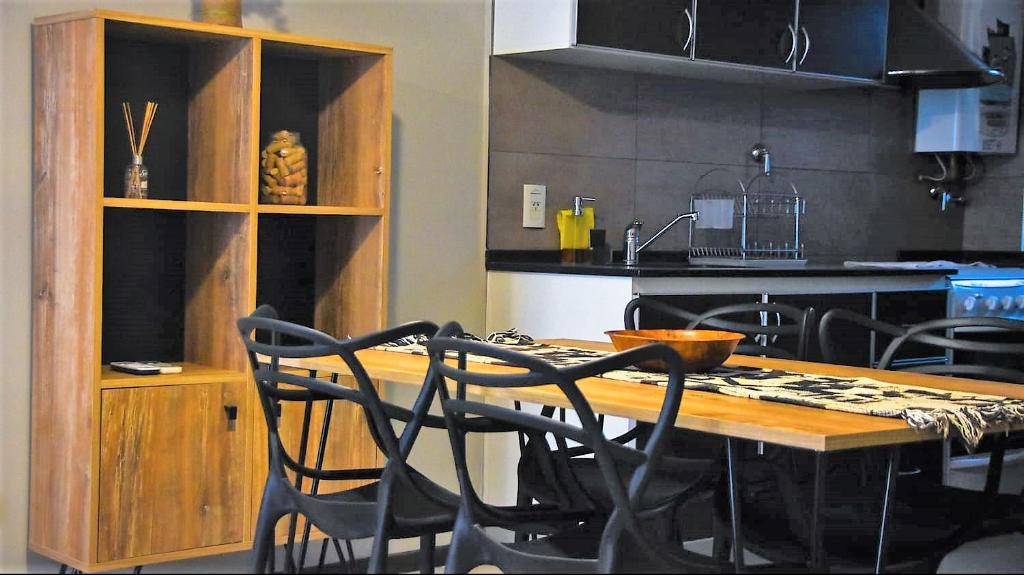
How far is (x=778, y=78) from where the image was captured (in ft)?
16.1

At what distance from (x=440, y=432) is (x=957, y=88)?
276 cm

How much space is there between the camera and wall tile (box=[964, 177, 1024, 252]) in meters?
5.97

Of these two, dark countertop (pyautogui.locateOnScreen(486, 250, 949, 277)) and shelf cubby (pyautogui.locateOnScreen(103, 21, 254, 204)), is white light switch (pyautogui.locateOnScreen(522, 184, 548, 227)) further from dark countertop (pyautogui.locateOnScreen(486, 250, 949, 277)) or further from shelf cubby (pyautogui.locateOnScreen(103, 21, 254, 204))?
shelf cubby (pyautogui.locateOnScreen(103, 21, 254, 204))

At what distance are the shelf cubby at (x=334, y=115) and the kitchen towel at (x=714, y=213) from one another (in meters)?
1.58

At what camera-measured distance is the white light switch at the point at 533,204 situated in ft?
14.5

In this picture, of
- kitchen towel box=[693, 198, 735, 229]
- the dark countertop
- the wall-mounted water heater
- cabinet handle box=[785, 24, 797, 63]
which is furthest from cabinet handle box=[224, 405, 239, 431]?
the wall-mounted water heater

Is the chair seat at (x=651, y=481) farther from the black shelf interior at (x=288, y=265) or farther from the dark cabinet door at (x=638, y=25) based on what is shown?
the dark cabinet door at (x=638, y=25)

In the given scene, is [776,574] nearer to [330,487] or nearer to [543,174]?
[330,487]

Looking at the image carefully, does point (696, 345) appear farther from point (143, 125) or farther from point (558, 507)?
point (143, 125)

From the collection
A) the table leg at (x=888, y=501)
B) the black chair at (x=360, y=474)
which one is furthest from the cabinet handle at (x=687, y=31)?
the table leg at (x=888, y=501)

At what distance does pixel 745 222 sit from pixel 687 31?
103cm

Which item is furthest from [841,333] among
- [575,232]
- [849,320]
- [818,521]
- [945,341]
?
[818,521]

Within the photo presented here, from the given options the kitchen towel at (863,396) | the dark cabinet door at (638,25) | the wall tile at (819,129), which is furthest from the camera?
the wall tile at (819,129)

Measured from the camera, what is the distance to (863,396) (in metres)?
2.18
